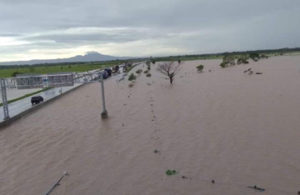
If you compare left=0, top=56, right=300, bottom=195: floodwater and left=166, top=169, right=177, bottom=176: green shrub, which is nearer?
left=0, top=56, right=300, bottom=195: floodwater

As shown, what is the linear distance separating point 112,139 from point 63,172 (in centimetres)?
410

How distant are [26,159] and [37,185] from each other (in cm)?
296

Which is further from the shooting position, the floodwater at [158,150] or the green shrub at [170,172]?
the green shrub at [170,172]

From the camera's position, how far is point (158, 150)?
→ 38.8 ft

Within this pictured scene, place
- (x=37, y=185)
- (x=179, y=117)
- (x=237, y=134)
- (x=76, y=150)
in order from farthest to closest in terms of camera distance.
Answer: (x=179, y=117), (x=237, y=134), (x=76, y=150), (x=37, y=185)

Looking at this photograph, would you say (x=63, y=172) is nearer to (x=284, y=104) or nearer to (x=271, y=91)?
(x=284, y=104)

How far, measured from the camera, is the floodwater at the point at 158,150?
890cm

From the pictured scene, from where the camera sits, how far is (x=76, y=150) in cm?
1252

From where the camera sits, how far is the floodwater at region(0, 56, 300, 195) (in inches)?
350

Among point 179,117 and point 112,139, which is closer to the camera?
point 112,139

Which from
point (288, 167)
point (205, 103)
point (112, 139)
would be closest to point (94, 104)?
point (205, 103)

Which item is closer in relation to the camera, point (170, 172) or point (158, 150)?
point (170, 172)

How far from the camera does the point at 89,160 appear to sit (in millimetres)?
11250

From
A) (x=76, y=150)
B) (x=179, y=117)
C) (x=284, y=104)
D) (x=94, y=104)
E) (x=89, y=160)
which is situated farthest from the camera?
(x=94, y=104)
